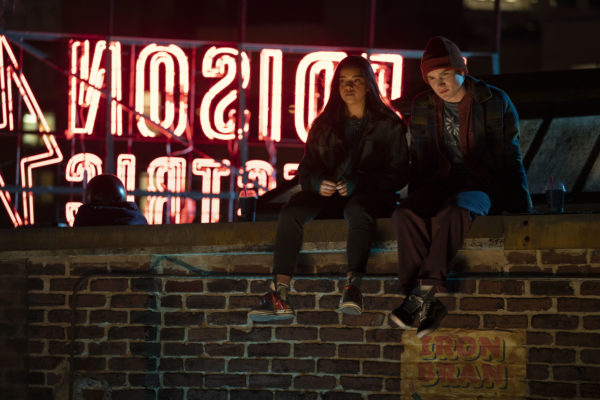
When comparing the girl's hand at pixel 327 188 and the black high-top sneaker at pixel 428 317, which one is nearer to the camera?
the black high-top sneaker at pixel 428 317

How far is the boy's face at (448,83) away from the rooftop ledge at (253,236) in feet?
2.33

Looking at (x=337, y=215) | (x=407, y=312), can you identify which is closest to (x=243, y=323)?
(x=337, y=215)

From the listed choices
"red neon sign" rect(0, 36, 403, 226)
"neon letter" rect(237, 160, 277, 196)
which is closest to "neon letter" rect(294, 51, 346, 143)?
"red neon sign" rect(0, 36, 403, 226)

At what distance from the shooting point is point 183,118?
12.9 meters

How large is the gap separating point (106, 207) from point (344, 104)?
6.14 feet

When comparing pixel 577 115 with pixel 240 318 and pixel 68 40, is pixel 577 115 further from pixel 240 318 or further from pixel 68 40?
pixel 68 40

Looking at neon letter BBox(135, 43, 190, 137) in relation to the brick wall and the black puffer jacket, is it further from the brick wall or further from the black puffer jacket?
the black puffer jacket

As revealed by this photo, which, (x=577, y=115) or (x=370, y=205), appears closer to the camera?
(x=370, y=205)

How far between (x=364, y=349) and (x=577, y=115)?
3.84 metres

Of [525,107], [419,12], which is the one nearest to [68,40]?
[525,107]

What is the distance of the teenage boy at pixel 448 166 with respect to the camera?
14.5ft

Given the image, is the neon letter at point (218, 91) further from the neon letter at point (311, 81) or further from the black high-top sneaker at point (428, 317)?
the black high-top sneaker at point (428, 317)

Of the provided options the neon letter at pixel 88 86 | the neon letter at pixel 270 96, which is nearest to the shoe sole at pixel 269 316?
the neon letter at pixel 270 96

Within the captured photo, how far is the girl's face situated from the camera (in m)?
4.93
